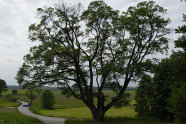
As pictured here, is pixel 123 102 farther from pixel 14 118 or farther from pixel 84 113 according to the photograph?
pixel 84 113

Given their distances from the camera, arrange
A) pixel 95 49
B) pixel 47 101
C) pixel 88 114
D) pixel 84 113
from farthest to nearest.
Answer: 1. pixel 47 101
2. pixel 84 113
3. pixel 88 114
4. pixel 95 49

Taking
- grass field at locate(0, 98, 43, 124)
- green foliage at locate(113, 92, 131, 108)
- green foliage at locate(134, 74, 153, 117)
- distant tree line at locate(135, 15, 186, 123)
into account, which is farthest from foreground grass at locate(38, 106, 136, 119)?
green foliage at locate(113, 92, 131, 108)

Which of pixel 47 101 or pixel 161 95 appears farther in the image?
pixel 47 101

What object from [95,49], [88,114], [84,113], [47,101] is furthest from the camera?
[47,101]

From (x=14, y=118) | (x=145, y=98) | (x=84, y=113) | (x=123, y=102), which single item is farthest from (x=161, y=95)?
(x=84, y=113)

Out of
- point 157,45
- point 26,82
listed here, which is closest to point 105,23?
point 157,45

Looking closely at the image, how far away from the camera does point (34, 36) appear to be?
67.4 feet

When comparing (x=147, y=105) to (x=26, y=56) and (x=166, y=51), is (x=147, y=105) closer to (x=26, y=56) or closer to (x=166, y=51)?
(x=166, y=51)

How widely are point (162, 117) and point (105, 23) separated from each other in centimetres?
1901

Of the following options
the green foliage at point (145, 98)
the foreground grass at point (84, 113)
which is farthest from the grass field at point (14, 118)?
the green foliage at point (145, 98)

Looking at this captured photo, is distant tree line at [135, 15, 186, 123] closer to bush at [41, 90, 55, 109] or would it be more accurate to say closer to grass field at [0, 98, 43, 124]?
grass field at [0, 98, 43, 124]

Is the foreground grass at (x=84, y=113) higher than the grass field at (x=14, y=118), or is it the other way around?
the grass field at (x=14, y=118)

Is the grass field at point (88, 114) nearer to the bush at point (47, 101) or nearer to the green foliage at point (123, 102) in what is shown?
the green foliage at point (123, 102)

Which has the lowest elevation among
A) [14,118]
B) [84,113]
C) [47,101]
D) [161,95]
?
[84,113]
